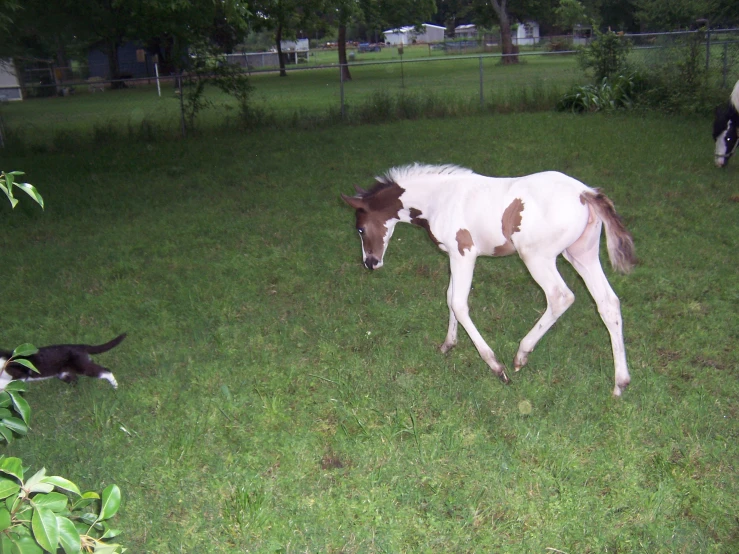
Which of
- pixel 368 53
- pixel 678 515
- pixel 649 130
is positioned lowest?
pixel 678 515

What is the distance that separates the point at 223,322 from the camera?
18.9ft

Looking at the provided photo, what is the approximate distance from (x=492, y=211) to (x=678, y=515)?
2.18 metres

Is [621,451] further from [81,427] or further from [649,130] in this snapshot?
[649,130]

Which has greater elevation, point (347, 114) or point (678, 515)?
point (347, 114)

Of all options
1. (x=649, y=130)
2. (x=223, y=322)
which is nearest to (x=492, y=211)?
(x=223, y=322)

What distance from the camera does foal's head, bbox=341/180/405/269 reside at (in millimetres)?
4922

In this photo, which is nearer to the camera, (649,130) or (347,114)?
(649,130)

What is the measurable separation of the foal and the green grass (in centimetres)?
53

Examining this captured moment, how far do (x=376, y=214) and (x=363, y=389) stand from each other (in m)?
1.39

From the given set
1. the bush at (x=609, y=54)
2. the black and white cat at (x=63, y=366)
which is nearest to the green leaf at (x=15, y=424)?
the black and white cat at (x=63, y=366)

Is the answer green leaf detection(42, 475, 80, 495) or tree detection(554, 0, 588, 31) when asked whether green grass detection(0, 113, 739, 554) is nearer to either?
green leaf detection(42, 475, 80, 495)

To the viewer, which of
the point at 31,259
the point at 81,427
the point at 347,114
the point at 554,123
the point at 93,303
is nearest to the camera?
the point at 81,427

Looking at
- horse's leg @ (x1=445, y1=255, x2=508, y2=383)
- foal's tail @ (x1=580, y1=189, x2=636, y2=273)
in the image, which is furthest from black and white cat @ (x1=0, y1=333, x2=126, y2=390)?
foal's tail @ (x1=580, y1=189, x2=636, y2=273)

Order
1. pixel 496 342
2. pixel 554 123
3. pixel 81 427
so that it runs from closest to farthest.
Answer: pixel 81 427 → pixel 496 342 → pixel 554 123
